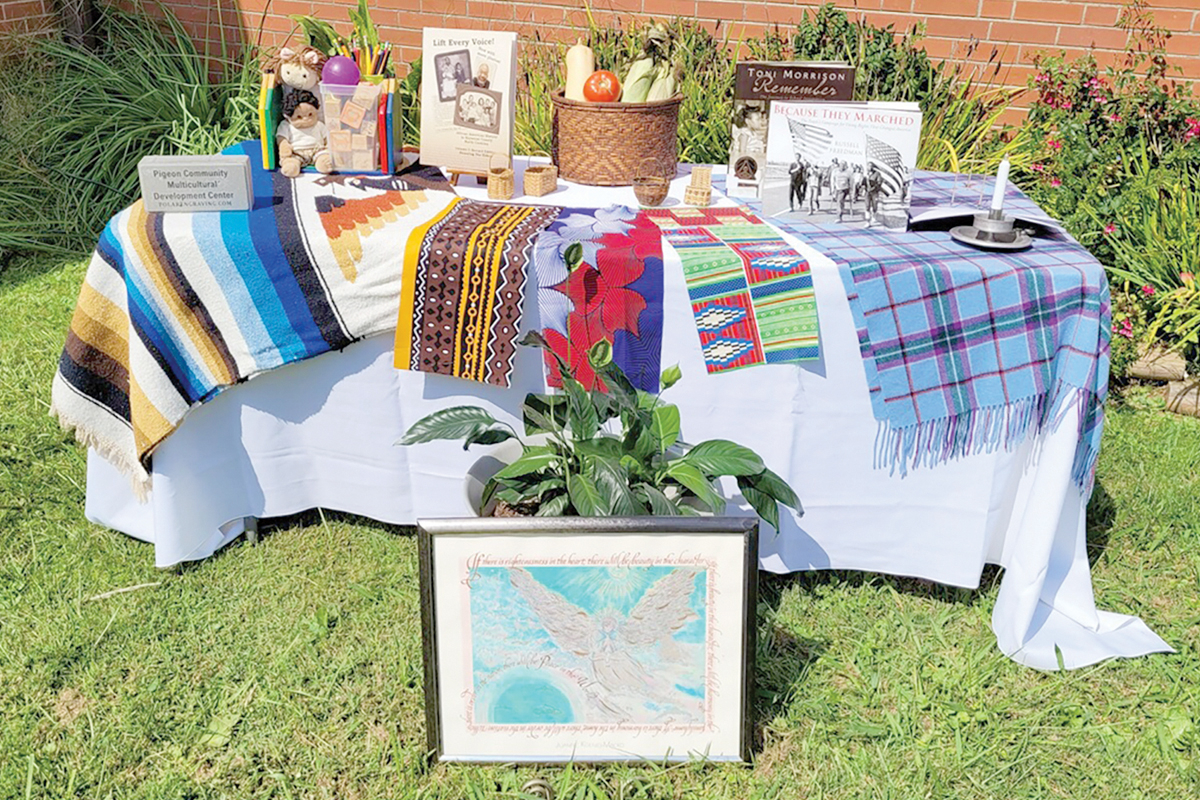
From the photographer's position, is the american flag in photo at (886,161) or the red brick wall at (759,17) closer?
the american flag in photo at (886,161)

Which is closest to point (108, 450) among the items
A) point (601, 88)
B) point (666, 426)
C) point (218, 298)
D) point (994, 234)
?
point (218, 298)

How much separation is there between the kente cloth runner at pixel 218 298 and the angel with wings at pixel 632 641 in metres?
0.80

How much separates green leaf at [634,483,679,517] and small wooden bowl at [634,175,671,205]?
33.9 inches

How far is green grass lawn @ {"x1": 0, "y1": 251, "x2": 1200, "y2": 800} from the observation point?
6.57 feet

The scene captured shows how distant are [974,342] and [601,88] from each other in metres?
1.07

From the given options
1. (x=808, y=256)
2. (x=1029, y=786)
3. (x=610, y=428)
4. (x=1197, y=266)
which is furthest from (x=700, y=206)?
(x=1197, y=266)

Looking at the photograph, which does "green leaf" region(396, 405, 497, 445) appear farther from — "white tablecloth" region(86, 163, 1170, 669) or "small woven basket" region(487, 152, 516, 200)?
"small woven basket" region(487, 152, 516, 200)

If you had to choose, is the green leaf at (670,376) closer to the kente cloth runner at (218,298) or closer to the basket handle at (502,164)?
the kente cloth runner at (218,298)

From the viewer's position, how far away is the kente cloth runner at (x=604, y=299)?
2.21m

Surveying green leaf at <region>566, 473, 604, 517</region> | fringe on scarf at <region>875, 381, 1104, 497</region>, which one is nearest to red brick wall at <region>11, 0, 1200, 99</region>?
fringe on scarf at <region>875, 381, 1104, 497</region>

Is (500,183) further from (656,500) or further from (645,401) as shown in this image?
(656,500)

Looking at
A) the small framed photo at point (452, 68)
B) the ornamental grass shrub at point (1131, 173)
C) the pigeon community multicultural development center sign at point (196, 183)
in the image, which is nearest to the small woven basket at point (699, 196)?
the small framed photo at point (452, 68)

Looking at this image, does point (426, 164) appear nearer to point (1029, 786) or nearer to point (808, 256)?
point (808, 256)

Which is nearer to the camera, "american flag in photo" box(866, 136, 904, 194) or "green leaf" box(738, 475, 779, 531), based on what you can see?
"green leaf" box(738, 475, 779, 531)
